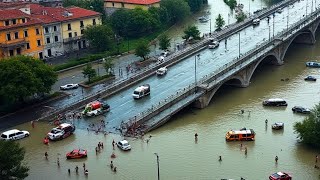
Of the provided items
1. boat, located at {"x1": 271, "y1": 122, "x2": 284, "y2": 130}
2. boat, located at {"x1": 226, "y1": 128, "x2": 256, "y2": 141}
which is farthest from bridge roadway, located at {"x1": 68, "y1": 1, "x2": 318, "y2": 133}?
boat, located at {"x1": 271, "y1": 122, "x2": 284, "y2": 130}

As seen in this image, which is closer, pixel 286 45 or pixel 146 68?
pixel 146 68

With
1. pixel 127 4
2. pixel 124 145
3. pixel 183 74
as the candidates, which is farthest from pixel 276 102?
pixel 127 4

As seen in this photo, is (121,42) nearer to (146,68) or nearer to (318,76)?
(146,68)

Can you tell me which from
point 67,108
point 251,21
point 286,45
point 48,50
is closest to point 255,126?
point 67,108

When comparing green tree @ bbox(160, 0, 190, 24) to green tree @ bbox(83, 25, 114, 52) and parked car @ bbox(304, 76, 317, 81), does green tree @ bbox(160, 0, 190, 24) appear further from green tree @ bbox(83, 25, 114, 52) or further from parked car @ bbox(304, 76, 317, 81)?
parked car @ bbox(304, 76, 317, 81)

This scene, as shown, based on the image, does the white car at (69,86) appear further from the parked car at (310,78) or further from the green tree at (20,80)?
the parked car at (310,78)
